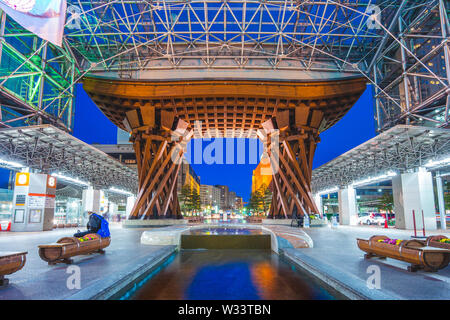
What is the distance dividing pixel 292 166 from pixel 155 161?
1351 centimetres

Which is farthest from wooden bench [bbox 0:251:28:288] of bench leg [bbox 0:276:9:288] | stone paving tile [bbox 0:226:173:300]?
stone paving tile [bbox 0:226:173:300]

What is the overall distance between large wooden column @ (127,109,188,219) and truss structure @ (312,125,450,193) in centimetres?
1758

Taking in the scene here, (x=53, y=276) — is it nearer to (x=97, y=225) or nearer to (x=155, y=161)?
(x=97, y=225)

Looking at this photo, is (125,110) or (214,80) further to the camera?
(125,110)

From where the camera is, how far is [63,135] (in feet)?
67.9

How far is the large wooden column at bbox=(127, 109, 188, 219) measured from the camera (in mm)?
27328

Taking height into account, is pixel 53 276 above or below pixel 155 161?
below

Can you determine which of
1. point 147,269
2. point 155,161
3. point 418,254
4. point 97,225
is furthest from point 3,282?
point 155,161

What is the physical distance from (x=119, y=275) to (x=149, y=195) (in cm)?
2342

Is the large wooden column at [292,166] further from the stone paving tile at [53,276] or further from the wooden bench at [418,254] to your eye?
the stone paving tile at [53,276]

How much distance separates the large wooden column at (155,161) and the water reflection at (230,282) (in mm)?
18021

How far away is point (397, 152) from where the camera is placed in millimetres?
22734
